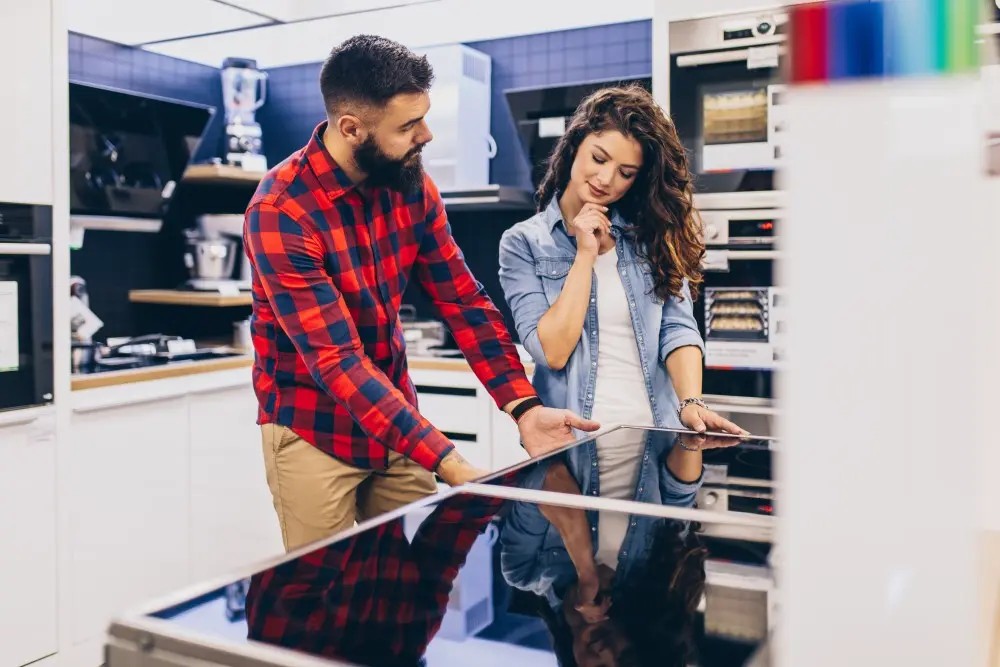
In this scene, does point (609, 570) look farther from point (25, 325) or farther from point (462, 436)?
point (462, 436)

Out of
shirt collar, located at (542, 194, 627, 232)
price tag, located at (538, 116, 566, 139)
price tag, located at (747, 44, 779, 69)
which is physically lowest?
shirt collar, located at (542, 194, 627, 232)

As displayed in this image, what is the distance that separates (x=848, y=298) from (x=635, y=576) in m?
0.55

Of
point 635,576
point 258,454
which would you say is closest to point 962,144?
point 635,576

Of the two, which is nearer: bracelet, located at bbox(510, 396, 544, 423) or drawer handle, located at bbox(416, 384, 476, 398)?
bracelet, located at bbox(510, 396, 544, 423)

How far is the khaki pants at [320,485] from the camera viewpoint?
1840 millimetres

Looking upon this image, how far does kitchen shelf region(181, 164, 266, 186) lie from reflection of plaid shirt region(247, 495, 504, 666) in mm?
3248

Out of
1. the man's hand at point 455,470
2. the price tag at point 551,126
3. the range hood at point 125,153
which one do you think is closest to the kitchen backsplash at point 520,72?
the price tag at point 551,126

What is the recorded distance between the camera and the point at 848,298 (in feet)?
1.18

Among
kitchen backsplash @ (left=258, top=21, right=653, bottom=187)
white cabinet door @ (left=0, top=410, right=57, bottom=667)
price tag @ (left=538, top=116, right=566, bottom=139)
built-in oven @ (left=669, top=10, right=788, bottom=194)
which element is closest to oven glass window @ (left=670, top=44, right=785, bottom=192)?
built-in oven @ (left=669, top=10, right=788, bottom=194)

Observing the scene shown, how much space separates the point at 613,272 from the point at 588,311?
0.12 metres

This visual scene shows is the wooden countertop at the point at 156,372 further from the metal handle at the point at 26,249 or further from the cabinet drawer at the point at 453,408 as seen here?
the cabinet drawer at the point at 453,408

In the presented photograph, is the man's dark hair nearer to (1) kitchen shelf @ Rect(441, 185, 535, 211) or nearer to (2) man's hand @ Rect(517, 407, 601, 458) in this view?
(2) man's hand @ Rect(517, 407, 601, 458)

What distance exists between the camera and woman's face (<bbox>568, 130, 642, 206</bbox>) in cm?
207

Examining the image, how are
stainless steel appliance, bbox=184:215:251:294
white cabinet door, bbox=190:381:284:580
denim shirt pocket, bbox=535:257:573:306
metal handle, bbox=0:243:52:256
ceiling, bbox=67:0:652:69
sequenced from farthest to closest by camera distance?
stainless steel appliance, bbox=184:215:251:294, white cabinet door, bbox=190:381:284:580, ceiling, bbox=67:0:652:69, metal handle, bbox=0:243:52:256, denim shirt pocket, bbox=535:257:573:306
